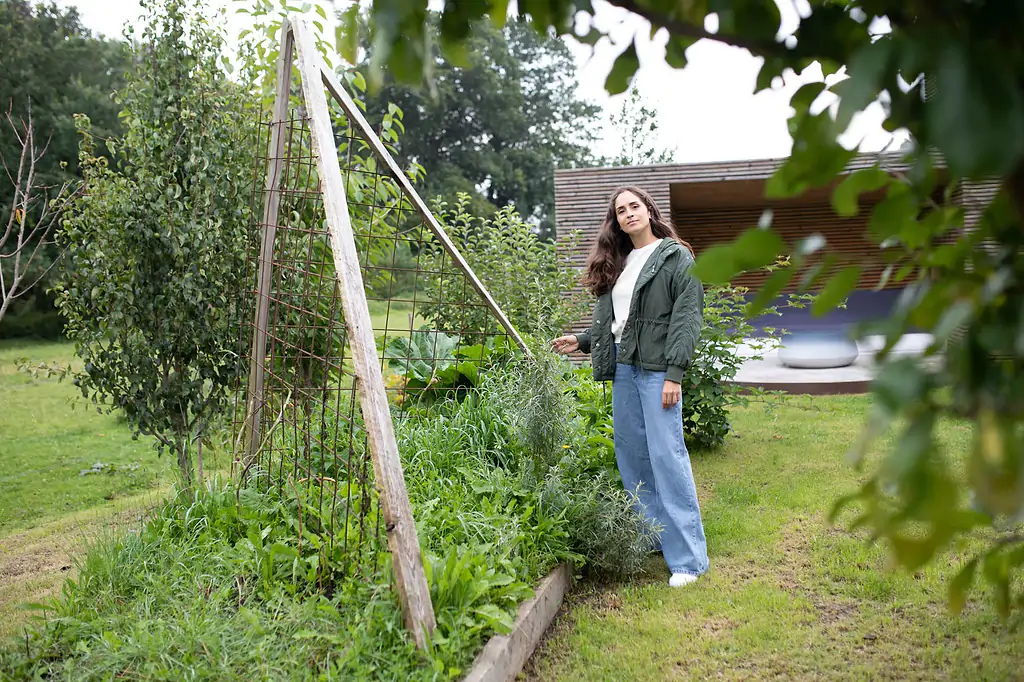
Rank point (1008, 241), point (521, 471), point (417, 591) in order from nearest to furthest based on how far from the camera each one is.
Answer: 1. point (1008, 241)
2. point (417, 591)
3. point (521, 471)

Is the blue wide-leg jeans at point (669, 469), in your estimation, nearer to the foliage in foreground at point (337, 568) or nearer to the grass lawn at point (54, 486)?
the foliage in foreground at point (337, 568)

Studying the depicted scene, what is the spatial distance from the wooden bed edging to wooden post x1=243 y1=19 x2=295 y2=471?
4.78ft

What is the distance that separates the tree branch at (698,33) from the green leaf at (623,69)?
78 millimetres

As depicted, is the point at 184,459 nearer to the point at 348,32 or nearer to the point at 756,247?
the point at 348,32

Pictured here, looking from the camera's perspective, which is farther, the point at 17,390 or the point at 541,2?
the point at 17,390

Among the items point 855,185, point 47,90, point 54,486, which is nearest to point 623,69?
point 855,185

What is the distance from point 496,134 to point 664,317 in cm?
3519

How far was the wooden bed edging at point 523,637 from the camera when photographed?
2.54 meters

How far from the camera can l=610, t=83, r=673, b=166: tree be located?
88.0ft

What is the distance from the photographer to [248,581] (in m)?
2.82

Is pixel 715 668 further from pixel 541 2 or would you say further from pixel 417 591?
pixel 541 2

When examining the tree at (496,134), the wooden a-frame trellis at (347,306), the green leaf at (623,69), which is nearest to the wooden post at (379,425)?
the wooden a-frame trellis at (347,306)

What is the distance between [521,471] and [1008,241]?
3149 millimetres

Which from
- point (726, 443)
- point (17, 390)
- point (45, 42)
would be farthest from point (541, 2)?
point (45, 42)
